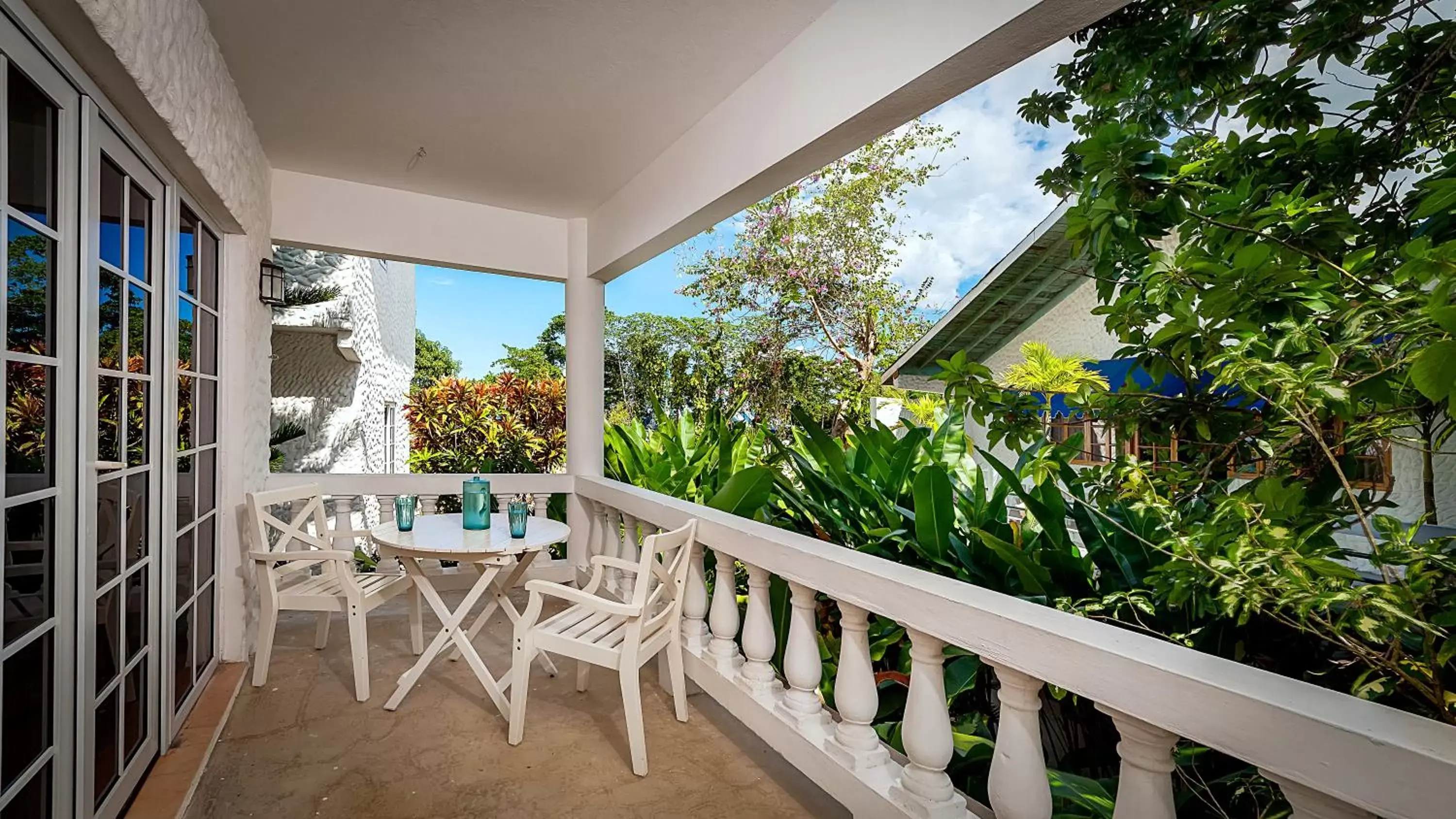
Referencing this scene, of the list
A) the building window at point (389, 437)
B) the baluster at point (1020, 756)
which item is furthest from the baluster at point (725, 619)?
the building window at point (389, 437)

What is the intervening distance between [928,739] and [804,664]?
586 mm

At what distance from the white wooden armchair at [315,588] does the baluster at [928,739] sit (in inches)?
90.6

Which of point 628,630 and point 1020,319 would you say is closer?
point 628,630

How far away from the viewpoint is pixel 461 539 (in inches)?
121

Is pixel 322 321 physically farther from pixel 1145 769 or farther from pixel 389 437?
pixel 1145 769

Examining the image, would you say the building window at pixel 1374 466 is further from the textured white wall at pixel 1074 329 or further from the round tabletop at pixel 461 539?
the textured white wall at pixel 1074 329

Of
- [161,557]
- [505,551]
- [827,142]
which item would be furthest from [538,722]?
[827,142]

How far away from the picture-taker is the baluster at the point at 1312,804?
38.4 inches

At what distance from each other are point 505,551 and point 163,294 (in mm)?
1503

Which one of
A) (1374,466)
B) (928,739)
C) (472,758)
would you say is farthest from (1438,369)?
(472,758)

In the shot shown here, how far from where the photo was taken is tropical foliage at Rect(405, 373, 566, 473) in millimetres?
8203

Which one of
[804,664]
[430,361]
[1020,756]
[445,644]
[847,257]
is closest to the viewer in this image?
[1020,756]

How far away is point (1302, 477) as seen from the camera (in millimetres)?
1381

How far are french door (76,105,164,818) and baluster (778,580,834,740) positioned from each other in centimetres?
190
